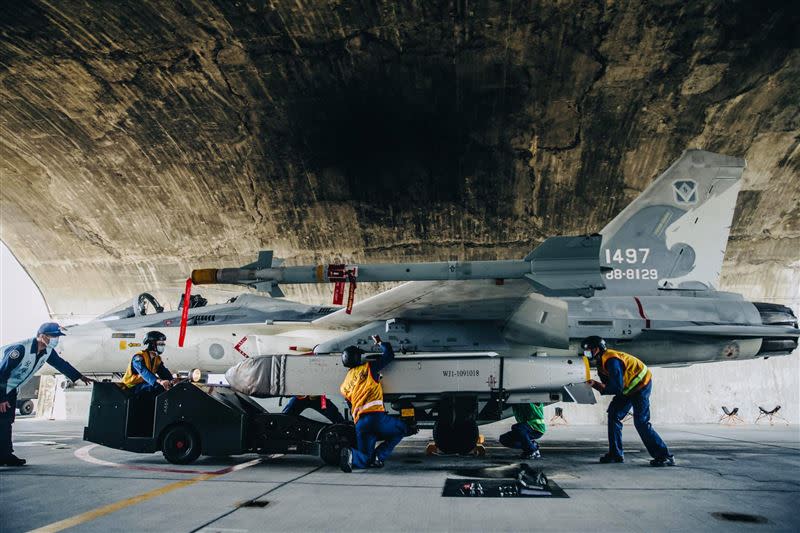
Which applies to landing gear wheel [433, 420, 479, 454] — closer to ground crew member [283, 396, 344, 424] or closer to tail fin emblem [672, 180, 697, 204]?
ground crew member [283, 396, 344, 424]

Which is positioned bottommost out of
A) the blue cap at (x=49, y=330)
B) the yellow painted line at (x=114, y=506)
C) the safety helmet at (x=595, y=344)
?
the yellow painted line at (x=114, y=506)

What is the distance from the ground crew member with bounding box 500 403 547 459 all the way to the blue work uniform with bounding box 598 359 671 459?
1.02 metres

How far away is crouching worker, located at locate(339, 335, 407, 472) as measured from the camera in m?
5.45

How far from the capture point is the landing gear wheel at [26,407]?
18453mm

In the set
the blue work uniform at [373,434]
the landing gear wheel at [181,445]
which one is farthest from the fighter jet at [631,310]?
the landing gear wheel at [181,445]

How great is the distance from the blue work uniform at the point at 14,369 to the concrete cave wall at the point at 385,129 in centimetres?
430

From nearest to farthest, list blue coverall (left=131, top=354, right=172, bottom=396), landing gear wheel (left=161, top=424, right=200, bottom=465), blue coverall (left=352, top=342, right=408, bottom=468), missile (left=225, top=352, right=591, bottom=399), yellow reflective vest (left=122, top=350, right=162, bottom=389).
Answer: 1. blue coverall (left=352, top=342, right=408, bottom=468)
2. landing gear wheel (left=161, top=424, right=200, bottom=465)
3. blue coverall (left=131, top=354, right=172, bottom=396)
4. yellow reflective vest (left=122, top=350, right=162, bottom=389)
5. missile (left=225, top=352, right=591, bottom=399)

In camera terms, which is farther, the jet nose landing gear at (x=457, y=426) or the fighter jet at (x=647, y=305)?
the fighter jet at (x=647, y=305)

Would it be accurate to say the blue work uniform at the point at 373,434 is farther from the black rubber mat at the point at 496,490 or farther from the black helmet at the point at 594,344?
the black helmet at the point at 594,344

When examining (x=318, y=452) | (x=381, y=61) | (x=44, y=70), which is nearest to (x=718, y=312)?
(x=318, y=452)

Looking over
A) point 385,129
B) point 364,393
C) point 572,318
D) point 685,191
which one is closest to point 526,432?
point 572,318

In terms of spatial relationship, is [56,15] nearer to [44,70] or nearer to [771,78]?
[44,70]

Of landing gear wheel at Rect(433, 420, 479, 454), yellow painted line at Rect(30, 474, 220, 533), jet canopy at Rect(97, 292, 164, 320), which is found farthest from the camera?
jet canopy at Rect(97, 292, 164, 320)

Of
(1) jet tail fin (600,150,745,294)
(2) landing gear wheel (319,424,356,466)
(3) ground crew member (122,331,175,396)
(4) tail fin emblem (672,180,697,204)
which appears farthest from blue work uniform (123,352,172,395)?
(4) tail fin emblem (672,180,697,204)
